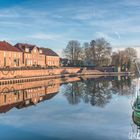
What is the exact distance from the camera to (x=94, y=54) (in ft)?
325

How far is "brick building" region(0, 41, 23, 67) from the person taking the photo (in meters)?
66.3

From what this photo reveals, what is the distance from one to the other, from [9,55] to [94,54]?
1408 inches

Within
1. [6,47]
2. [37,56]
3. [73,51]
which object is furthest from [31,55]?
[73,51]

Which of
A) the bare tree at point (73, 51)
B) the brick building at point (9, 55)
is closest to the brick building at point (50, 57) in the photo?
the bare tree at point (73, 51)

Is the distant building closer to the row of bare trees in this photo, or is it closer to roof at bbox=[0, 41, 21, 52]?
roof at bbox=[0, 41, 21, 52]

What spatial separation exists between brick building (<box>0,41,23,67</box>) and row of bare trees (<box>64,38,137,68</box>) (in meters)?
27.0

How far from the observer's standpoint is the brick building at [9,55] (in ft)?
218

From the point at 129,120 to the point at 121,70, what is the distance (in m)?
81.0

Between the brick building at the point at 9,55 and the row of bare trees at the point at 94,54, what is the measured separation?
27.0 m

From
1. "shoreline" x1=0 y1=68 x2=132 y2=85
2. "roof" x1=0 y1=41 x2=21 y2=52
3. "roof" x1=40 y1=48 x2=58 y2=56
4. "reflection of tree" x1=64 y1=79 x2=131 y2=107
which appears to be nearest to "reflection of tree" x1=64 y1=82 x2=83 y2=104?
"reflection of tree" x1=64 y1=79 x2=131 y2=107

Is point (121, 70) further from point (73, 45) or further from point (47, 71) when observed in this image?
point (47, 71)

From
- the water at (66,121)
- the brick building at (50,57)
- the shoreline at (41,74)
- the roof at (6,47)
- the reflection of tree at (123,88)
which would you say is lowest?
the water at (66,121)

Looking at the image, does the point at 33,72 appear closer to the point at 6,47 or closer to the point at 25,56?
the point at 6,47

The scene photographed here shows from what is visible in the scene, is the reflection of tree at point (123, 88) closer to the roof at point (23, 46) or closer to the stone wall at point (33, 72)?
the stone wall at point (33, 72)
